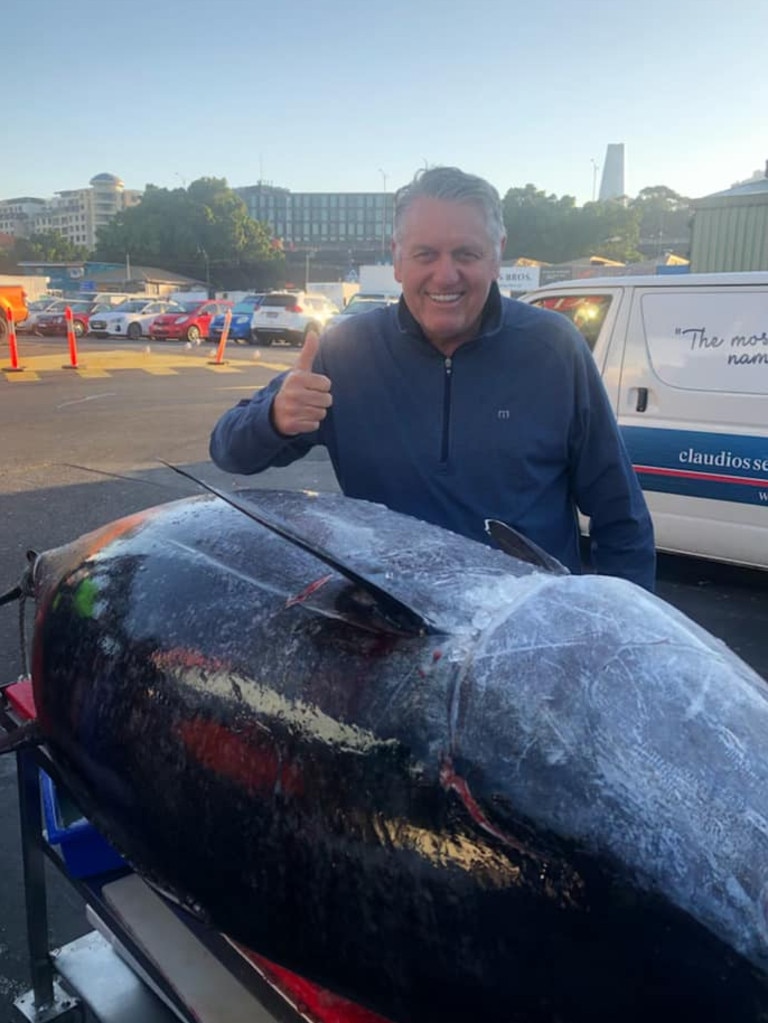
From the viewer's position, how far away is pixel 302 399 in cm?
190

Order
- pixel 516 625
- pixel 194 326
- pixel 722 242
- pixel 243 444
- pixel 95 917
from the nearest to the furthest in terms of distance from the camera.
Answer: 1. pixel 516 625
2. pixel 95 917
3. pixel 243 444
4. pixel 722 242
5. pixel 194 326

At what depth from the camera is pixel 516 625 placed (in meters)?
1.17

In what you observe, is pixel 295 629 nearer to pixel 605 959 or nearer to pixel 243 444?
pixel 605 959

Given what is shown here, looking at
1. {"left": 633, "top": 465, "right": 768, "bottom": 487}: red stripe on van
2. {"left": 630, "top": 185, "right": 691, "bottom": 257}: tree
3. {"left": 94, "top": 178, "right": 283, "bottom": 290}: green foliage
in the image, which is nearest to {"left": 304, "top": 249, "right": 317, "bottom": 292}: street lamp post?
{"left": 94, "top": 178, "right": 283, "bottom": 290}: green foliage

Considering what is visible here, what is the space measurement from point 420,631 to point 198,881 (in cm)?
51

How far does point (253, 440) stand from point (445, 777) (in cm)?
119

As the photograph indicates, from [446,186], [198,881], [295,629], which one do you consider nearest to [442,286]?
[446,186]

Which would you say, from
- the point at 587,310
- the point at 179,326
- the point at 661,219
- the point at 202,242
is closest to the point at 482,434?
the point at 587,310

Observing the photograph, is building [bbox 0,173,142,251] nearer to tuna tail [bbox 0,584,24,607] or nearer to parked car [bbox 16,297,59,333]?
parked car [bbox 16,297,59,333]

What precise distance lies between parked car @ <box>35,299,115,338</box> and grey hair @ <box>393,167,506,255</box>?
29.1m

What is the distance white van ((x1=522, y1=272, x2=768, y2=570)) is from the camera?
5.22 m

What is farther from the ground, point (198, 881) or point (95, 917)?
point (198, 881)

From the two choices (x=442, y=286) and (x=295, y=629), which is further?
(x=442, y=286)

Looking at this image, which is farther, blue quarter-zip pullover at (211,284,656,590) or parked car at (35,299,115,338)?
parked car at (35,299,115,338)
